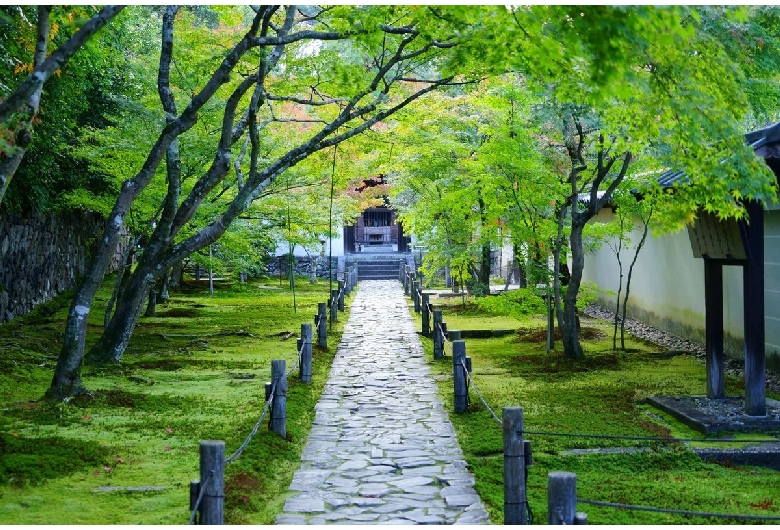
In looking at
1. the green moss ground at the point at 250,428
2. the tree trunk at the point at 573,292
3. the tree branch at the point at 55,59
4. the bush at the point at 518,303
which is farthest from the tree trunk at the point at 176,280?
the tree branch at the point at 55,59

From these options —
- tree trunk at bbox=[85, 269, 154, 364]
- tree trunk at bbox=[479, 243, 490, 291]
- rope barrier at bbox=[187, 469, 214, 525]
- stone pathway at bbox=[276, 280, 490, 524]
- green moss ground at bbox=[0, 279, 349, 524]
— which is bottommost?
stone pathway at bbox=[276, 280, 490, 524]

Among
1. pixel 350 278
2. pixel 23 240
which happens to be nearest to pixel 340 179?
pixel 23 240

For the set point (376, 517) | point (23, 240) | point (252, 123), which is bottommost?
point (376, 517)

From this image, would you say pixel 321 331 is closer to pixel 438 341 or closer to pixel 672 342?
pixel 438 341

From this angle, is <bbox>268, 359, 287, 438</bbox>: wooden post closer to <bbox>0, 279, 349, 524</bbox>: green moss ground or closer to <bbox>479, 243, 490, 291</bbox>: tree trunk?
<bbox>0, 279, 349, 524</bbox>: green moss ground

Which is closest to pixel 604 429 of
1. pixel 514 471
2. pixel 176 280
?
pixel 514 471

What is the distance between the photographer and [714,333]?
11211 mm

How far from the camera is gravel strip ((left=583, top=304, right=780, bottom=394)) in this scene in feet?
43.8

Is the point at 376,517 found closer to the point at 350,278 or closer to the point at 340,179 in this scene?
the point at 340,179

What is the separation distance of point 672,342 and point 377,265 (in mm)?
27147

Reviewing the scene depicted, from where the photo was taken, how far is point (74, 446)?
28.4ft

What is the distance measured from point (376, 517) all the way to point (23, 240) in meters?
16.1

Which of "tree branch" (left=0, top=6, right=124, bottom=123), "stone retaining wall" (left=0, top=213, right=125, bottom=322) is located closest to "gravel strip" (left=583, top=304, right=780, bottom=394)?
"tree branch" (left=0, top=6, right=124, bottom=123)

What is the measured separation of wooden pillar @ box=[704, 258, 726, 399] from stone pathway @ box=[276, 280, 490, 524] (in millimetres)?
3613
